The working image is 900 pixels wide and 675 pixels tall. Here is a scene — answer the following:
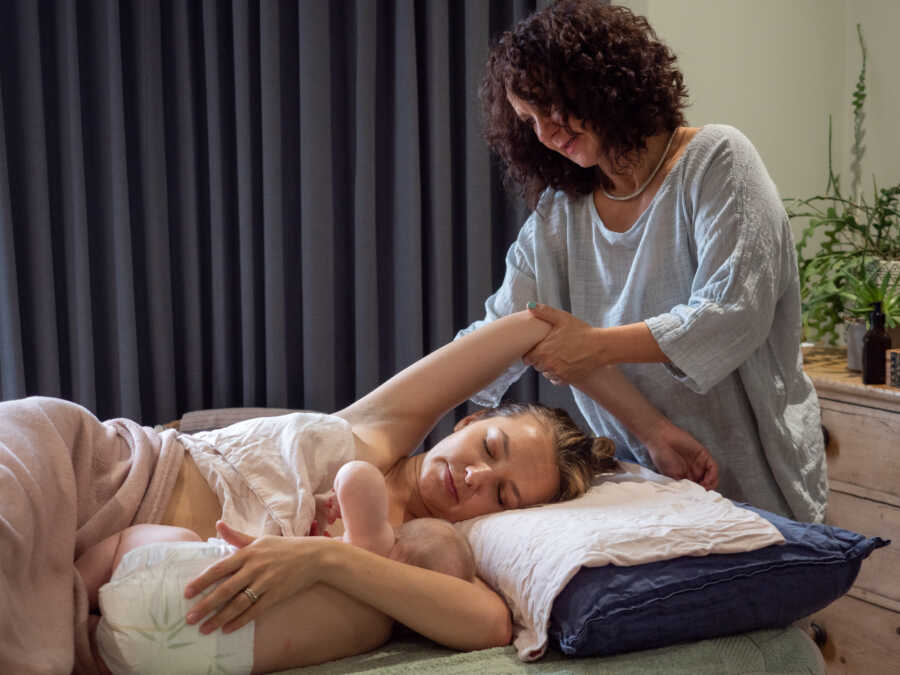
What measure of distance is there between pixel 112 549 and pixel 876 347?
1.94 m

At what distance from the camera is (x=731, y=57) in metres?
2.82

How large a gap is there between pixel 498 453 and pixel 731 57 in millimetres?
1816

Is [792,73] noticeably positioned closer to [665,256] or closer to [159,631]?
[665,256]

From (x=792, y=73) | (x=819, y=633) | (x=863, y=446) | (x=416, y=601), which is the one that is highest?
(x=792, y=73)

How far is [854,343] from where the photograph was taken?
247cm

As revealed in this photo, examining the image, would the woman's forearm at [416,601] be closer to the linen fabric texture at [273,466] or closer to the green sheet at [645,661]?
the green sheet at [645,661]

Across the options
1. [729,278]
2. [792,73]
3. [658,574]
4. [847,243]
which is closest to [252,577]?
[658,574]

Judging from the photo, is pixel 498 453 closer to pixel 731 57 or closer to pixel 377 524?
pixel 377 524

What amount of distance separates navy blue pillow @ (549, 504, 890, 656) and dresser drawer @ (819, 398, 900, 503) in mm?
1089

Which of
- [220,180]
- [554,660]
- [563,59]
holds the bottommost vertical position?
[554,660]

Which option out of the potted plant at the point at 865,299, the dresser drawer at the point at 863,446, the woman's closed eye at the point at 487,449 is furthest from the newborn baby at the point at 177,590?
the potted plant at the point at 865,299

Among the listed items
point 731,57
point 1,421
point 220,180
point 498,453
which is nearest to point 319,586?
point 498,453

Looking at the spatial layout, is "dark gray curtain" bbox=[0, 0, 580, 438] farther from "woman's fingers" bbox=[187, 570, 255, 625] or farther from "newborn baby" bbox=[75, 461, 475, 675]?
"woman's fingers" bbox=[187, 570, 255, 625]

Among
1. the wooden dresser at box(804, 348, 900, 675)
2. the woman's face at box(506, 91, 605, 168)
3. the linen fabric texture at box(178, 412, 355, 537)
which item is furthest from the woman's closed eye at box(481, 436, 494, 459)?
the wooden dresser at box(804, 348, 900, 675)
